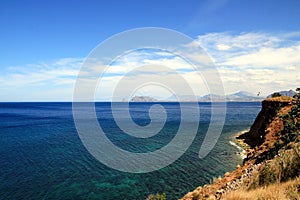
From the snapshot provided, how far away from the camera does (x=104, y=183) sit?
30.2 m

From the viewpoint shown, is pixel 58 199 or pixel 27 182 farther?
pixel 27 182

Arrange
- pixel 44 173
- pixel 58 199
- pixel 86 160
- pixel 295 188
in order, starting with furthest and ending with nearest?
pixel 86 160 < pixel 44 173 < pixel 58 199 < pixel 295 188

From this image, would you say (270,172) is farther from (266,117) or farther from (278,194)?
(266,117)

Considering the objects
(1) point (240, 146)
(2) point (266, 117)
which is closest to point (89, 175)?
(1) point (240, 146)

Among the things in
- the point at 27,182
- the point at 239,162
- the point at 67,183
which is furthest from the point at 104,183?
the point at 239,162

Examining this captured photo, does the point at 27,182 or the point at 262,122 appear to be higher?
the point at 262,122

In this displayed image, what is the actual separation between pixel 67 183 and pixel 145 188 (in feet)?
31.8

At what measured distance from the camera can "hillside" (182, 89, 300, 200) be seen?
378 inches

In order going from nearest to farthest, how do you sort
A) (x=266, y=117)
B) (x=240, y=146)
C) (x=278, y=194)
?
(x=278, y=194)
(x=240, y=146)
(x=266, y=117)

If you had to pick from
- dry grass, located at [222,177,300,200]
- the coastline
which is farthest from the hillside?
the coastline

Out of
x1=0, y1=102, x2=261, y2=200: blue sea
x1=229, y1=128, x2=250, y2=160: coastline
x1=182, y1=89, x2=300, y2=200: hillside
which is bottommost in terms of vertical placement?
x1=0, y1=102, x2=261, y2=200: blue sea

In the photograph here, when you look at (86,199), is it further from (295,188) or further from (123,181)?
(295,188)

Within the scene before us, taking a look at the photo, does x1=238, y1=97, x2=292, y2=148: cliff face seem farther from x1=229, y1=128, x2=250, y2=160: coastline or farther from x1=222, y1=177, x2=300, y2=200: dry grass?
x1=222, y1=177, x2=300, y2=200: dry grass

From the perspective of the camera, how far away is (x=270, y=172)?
12656 mm
